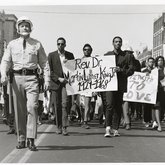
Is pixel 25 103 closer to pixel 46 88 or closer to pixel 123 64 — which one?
pixel 46 88

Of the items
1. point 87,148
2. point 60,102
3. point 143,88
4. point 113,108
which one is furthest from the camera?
point 143,88

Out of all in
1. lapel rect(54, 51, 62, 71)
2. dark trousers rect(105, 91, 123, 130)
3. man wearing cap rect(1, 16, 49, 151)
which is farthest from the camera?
lapel rect(54, 51, 62, 71)

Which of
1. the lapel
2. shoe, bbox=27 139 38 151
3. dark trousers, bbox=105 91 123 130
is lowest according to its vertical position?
shoe, bbox=27 139 38 151

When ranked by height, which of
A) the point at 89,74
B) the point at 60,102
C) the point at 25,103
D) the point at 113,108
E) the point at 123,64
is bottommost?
the point at 113,108

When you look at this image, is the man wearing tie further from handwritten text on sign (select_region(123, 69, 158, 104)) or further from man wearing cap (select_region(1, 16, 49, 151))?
handwritten text on sign (select_region(123, 69, 158, 104))

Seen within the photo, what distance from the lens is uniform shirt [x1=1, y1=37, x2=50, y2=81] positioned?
792 cm

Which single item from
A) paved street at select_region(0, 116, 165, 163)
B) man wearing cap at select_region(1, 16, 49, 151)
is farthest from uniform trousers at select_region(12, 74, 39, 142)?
paved street at select_region(0, 116, 165, 163)

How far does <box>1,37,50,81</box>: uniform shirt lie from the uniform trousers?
179 millimetres

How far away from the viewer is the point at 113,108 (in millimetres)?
10180

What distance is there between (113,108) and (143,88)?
→ 10.3 feet

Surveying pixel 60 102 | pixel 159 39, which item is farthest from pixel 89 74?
pixel 159 39

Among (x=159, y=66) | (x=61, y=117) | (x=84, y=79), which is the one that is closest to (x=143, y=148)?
(x=61, y=117)

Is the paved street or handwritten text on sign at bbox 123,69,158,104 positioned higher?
handwritten text on sign at bbox 123,69,158,104

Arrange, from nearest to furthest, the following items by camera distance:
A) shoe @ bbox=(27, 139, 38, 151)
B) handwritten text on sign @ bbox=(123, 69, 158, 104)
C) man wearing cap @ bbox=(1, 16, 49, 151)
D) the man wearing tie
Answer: shoe @ bbox=(27, 139, 38, 151), man wearing cap @ bbox=(1, 16, 49, 151), the man wearing tie, handwritten text on sign @ bbox=(123, 69, 158, 104)
